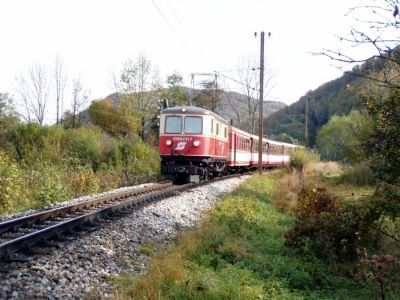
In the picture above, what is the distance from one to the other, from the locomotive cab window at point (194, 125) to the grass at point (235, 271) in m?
A: 7.25

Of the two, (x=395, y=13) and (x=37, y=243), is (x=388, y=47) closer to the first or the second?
(x=395, y=13)

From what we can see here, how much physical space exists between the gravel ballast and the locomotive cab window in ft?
23.0

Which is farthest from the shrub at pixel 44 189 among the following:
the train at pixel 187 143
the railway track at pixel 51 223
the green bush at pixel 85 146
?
the green bush at pixel 85 146

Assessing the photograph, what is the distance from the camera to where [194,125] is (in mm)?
16562

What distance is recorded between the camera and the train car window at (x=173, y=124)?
55.0ft

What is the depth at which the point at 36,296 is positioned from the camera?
4.43 m

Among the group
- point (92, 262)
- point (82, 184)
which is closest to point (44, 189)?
point (82, 184)

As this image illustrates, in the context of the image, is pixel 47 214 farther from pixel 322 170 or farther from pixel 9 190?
pixel 322 170

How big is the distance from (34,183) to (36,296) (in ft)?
36.1

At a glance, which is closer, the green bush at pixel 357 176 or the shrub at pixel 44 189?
the shrub at pixel 44 189

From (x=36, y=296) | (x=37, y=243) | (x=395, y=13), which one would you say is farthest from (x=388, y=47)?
(x=37, y=243)

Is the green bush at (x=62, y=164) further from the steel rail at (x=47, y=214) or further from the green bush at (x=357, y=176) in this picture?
the green bush at (x=357, y=176)

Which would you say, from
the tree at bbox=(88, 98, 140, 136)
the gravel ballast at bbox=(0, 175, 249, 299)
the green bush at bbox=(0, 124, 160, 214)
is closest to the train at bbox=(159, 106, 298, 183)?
the green bush at bbox=(0, 124, 160, 214)

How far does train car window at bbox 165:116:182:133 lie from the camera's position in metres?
Result: 16.8
